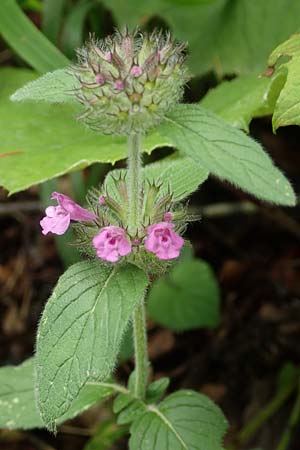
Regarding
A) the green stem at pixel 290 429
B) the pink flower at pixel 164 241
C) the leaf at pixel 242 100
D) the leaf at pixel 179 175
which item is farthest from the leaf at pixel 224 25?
the pink flower at pixel 164 241

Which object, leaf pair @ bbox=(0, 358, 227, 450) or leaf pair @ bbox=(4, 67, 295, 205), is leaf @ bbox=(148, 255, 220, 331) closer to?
leaf pair @ bbox=(0, 358, 227, 450)

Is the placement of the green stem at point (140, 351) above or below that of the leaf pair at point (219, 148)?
below

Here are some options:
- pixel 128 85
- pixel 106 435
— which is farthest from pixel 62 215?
pixel 106 435

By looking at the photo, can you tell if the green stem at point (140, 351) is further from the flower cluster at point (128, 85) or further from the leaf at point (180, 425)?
the flower cluster at point (128, 85)

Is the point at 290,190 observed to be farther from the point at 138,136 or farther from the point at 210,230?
the point at 210,230

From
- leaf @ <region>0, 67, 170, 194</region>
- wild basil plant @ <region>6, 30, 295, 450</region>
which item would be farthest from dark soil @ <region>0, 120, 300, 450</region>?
wild basil plant @ <region>6, 30, 295, 450</region>
